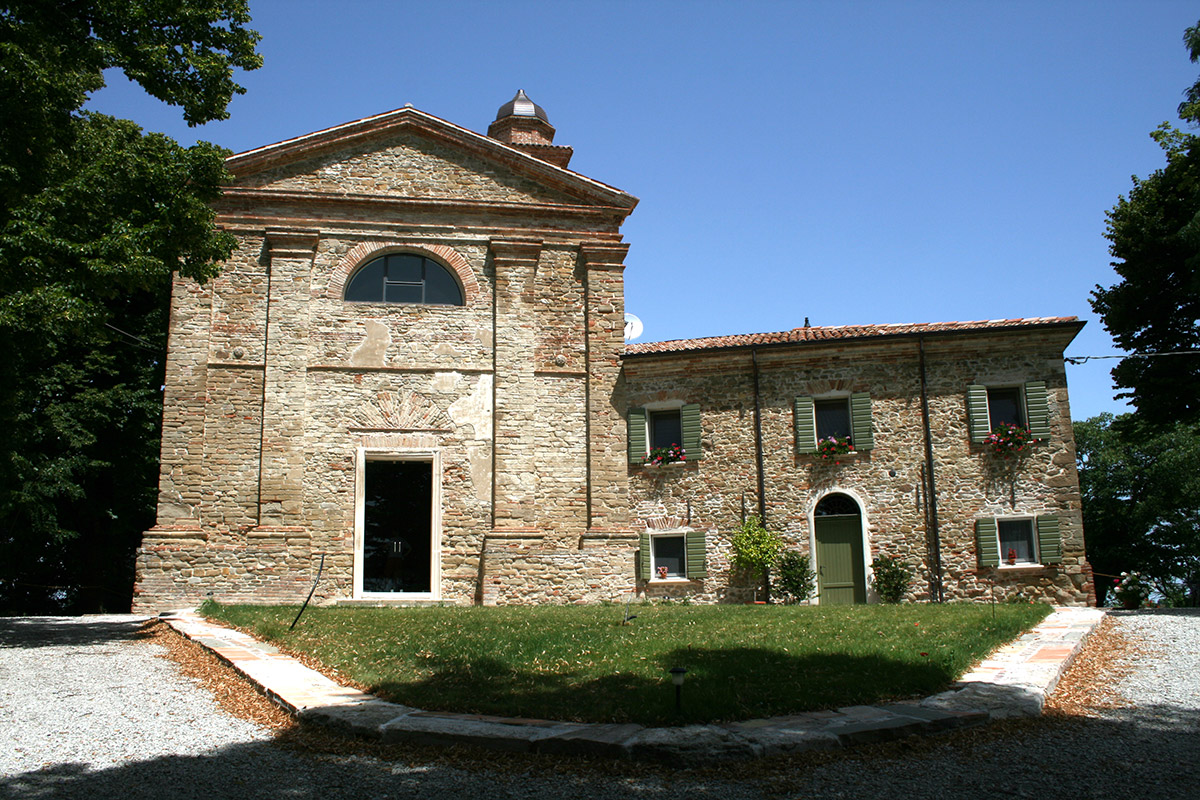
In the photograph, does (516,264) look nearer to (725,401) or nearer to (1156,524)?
(725,401)

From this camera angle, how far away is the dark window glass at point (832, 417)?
60.8 ft

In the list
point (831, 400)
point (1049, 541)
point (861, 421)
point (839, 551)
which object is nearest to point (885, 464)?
point (861, 421)

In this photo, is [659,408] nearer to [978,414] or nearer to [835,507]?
[835,507]

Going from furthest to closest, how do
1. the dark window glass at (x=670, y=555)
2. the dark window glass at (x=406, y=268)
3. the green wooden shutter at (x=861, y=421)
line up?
the dark window glass at (x=670, y=555)
the dark window glass at (x=406, y=268)
the green wooden shutter at (x=861, y=421)

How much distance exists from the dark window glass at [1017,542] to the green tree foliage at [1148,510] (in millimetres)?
20054

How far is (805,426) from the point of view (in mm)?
18359

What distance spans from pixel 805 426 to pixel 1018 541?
4.74 m

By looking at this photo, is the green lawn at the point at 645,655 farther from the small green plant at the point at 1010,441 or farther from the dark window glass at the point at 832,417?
the dark window glass at the point at 832,417

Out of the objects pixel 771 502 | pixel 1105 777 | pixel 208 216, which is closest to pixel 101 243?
pixel 208 216

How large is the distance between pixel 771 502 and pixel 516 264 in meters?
7.41

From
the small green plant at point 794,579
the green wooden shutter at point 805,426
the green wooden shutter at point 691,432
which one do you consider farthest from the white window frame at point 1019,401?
the green wooden shutter at point 691,432

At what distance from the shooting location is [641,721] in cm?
609

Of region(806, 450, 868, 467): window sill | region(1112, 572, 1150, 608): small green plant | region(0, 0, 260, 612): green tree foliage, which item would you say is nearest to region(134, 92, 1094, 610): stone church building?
region(806, 450, 868, 467): window sill

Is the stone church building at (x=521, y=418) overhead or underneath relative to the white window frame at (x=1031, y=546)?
overhead
